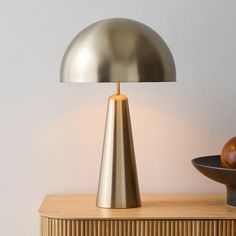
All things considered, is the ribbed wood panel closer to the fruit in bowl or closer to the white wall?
the fruit in bowl

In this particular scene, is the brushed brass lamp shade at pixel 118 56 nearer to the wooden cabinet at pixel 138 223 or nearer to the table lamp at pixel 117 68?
the table lamp at pixel 117 68

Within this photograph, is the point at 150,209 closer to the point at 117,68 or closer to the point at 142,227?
the point at 142,227

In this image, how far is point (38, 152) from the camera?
1815mm

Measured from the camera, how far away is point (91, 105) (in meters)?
1.81

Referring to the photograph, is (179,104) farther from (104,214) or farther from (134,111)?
(104,214)

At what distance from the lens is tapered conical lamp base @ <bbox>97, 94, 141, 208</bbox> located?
63.2 inches

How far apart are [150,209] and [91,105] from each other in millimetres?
358

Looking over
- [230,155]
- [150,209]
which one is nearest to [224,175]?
[230,155]

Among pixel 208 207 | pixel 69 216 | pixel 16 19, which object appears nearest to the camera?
pixel 69 216

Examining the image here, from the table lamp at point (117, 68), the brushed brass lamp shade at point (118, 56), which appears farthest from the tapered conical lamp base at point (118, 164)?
the brushed brass lamp shade at point (118, 56)

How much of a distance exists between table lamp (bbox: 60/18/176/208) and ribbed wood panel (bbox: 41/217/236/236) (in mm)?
92

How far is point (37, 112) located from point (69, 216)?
15.2 inches

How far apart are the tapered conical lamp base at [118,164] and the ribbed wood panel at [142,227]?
9cm

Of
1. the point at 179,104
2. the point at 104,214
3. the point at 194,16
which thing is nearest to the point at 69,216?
the point at 104,214
